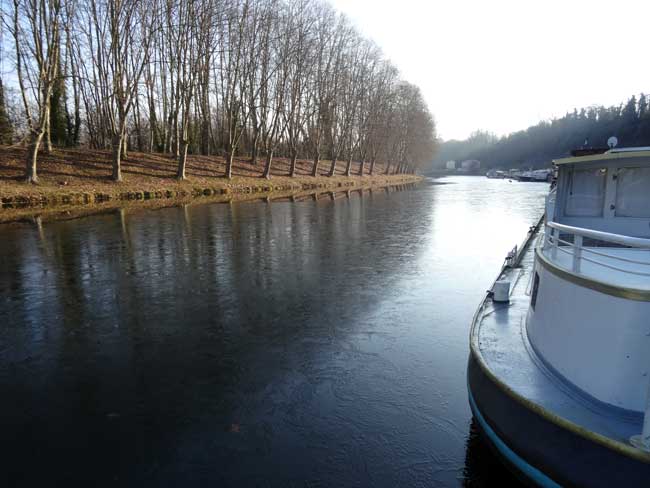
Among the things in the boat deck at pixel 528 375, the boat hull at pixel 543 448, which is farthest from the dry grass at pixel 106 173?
the boat hull at pixel 543 448

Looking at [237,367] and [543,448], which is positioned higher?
[543,448]

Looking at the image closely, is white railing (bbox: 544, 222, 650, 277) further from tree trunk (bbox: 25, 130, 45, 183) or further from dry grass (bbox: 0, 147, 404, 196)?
tree trunk (bbox: 25, 130, 45, 183)

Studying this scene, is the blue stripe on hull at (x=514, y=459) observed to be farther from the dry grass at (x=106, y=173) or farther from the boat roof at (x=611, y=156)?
the dry grass at (x=106, y=173)

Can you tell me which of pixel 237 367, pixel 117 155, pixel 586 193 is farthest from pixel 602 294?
pixel 117 155

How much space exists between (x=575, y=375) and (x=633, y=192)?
396cm

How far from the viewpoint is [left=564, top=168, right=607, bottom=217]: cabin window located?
23.6 ft

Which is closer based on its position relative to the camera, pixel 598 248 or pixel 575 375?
pixel 575 375

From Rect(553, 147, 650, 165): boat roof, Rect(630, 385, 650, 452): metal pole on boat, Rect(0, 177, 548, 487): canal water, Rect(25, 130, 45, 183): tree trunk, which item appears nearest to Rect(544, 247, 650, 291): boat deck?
Rect(630, 385, 650, 452): metal pole on boat

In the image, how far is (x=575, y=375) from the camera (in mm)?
4492

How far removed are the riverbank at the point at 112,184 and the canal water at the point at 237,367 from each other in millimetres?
11594

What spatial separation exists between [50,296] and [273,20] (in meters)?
38.1

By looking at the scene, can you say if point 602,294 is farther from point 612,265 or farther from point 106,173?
point 106,173

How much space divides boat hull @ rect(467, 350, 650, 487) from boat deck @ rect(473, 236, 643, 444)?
0.12m

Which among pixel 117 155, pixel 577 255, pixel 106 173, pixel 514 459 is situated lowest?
pixel 514 459
